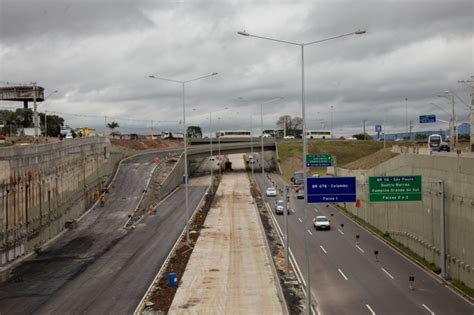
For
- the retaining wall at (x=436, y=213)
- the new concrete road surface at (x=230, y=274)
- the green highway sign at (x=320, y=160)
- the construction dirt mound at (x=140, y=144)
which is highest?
the construction dirt mound at (x=140, y=144)

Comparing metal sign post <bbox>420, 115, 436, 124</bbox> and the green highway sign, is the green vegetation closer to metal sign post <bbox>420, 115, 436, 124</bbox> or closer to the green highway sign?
the green highway sign

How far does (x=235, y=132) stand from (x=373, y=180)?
114755 millimetres

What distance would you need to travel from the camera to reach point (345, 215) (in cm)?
6128

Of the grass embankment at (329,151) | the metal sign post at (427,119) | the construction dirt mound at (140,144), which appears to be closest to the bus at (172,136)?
the construction dirt mound at (140,144)

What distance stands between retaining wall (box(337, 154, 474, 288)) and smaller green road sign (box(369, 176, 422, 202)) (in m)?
1.28

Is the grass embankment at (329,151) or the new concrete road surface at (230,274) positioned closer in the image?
the new concrete road surface at (230,274)

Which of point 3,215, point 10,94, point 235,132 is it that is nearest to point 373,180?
point 3,215

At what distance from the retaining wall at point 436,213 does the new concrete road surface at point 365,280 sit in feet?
5.15

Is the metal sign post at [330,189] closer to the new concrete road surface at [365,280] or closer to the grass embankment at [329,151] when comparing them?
the new concrete road surface at [365,280]

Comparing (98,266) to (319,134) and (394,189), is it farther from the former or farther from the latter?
(319,134)

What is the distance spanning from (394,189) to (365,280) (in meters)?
6.60

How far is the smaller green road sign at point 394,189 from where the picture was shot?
33969 mm

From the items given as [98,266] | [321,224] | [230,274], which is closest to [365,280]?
[230,274]

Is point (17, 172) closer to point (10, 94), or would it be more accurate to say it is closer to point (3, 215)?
point (3, 215)
